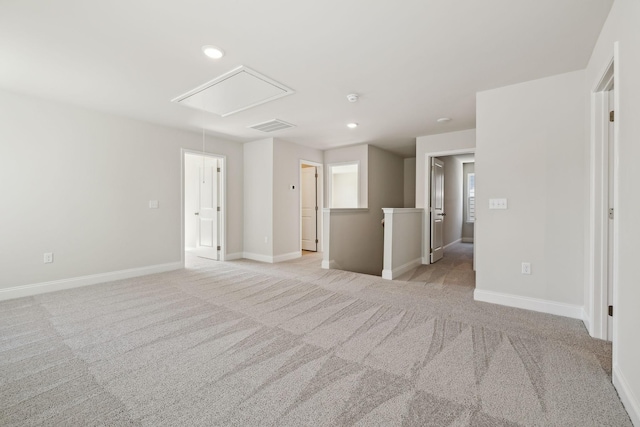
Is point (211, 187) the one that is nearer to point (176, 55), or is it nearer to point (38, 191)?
point (38, 191)

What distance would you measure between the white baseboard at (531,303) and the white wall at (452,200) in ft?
13.3

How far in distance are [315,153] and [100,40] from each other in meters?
4.54

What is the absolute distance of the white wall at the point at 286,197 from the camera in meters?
5.43

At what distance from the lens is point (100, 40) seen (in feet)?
7.23

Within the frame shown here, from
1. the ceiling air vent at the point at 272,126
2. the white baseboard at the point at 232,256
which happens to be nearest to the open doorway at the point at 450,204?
the ceiling air vent at the point at 272,126

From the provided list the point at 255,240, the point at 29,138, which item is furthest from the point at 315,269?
the point at 29,138

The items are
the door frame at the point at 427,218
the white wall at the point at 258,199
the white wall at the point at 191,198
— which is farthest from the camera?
the white wall at the point at 191,198

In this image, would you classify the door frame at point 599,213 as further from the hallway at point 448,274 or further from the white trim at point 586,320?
the hallway at point 448,274

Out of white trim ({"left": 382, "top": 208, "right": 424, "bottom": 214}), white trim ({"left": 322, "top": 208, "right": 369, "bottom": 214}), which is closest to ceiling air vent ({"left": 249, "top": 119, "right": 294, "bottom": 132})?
white trim ({"left": 322, "top": 208, "right": 369, "bottom": 214})

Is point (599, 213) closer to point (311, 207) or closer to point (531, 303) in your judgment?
point (531, 303)

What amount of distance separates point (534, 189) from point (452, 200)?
201 inches

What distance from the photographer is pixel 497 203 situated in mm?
3057

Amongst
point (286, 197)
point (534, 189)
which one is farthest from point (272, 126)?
point (534, 189)

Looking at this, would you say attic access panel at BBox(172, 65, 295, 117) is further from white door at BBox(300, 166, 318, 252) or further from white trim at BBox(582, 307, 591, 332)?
white trim at BBox(582, 307, 591, 332)
